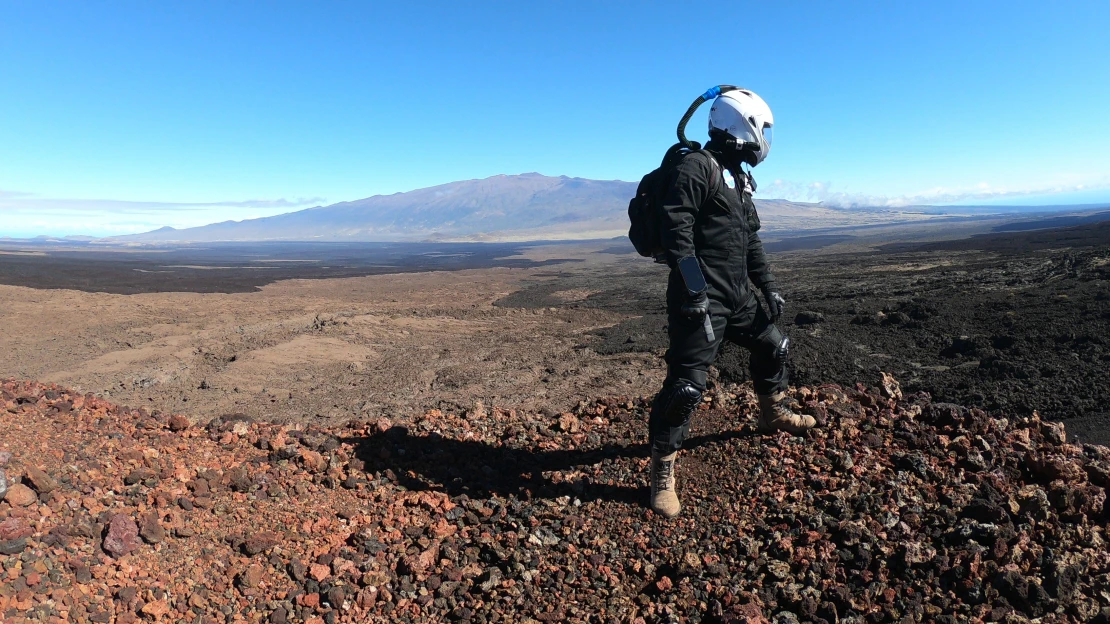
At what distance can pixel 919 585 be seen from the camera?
2.28 m

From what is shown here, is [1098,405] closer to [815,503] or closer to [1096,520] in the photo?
[1096,520]

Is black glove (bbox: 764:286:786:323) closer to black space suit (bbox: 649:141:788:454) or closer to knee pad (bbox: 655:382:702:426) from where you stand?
black space suit (bbox: 649:141:788:454)

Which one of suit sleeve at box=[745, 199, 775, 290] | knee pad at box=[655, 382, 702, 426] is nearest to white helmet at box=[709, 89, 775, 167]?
suit sleeve at box=[745, 199, 775, 290]

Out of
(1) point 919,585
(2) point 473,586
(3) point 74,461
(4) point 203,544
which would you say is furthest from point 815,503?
(3) point 74,461

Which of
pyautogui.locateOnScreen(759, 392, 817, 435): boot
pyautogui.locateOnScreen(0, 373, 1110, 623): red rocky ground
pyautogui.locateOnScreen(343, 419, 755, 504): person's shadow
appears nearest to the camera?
pyautogui.locateOnScreen(0, 373, 1110, 623): red rocky ground

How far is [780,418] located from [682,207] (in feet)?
4.97

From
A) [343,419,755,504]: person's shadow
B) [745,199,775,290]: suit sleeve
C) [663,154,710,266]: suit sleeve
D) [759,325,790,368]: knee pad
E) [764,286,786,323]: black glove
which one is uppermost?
[663,154,710,266]: suit sleeve

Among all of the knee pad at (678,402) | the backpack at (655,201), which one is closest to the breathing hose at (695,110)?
the backpack at (655,201)

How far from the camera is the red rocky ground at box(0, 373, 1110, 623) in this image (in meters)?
2.23

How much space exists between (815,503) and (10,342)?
16.6m

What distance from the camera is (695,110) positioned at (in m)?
3.15

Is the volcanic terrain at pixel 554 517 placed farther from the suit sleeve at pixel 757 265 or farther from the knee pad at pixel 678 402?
the suit sleeve at pixel 757 265

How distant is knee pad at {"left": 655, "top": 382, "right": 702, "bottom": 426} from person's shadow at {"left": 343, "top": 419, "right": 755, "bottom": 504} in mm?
512

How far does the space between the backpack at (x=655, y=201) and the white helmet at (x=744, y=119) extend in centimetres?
24
